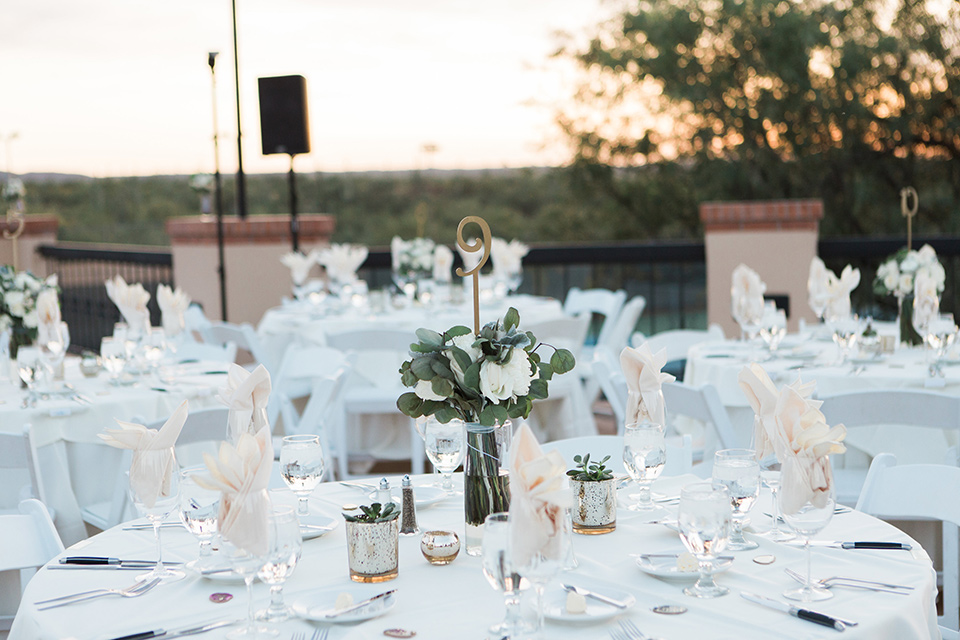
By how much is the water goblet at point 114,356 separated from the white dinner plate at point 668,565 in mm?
2653

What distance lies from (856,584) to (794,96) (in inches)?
491

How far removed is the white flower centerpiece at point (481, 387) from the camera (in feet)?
5.74

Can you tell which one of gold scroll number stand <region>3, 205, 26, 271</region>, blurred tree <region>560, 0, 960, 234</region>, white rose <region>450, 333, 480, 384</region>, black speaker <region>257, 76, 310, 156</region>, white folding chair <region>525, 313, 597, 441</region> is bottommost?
white folding chair <region>525, 313, 597, 441</region>

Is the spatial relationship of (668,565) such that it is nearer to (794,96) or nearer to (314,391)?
(314,391)

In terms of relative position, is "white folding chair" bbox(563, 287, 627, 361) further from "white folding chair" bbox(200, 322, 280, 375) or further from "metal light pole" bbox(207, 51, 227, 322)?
"metal light pole" bbox(207, 51, 227, 322)

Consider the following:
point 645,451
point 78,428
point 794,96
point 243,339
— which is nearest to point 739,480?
point 645,451

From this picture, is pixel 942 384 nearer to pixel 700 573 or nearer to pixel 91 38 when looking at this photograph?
pixel 700 573

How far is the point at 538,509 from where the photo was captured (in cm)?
135

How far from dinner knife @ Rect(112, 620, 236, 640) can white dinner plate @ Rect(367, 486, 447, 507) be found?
21.3 inches

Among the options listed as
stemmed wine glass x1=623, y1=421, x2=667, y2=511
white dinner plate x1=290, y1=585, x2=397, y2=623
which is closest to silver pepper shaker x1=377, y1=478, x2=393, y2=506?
white dinner plate x1=290, y1=585, x2=397, y2=623

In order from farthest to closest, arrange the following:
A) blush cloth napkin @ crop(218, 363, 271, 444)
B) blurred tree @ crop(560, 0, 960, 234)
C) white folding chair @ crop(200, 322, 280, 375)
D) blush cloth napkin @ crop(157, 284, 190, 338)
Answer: blurred tree @ crop(560, 0, 960, 234), white folding chair @ crop(200, 322, 280, 375), blush cloth napkin @ crop(157, 284, 190, 338), blush cloth napkin @ crop(218, 363, 271, 444)

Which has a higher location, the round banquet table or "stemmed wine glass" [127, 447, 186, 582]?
"stemmed wine glass" [127, 447, 186, 582]

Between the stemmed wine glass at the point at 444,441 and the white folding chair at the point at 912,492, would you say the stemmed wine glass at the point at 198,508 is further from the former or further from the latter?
the white folding chair at the point at 912,492

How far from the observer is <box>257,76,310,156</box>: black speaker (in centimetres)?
734
